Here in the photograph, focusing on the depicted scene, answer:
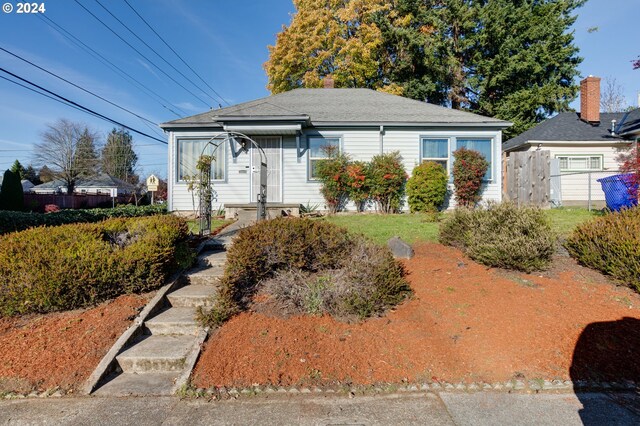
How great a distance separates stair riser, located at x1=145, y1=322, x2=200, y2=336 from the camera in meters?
3.90

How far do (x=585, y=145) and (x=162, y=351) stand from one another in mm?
19545

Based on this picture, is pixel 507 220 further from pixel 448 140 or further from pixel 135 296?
pixel 448 140

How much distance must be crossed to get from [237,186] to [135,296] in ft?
24.9

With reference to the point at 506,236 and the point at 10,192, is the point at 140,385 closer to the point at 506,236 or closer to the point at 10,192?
the point at 506,236

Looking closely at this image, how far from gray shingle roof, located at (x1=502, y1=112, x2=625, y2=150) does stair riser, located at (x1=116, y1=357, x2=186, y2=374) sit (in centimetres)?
1796

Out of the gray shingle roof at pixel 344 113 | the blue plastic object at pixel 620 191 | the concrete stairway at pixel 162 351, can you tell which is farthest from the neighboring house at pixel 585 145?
the concrete stairway at pixel 162 351

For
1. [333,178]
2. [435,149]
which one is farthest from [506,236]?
[435,149]

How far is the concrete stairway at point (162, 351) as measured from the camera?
315 centimetres

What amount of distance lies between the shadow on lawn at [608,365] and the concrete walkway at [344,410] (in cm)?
1

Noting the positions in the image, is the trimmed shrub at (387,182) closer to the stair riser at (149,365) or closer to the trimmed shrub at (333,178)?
the trimmed shrub at (333,178)

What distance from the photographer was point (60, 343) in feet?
11.6

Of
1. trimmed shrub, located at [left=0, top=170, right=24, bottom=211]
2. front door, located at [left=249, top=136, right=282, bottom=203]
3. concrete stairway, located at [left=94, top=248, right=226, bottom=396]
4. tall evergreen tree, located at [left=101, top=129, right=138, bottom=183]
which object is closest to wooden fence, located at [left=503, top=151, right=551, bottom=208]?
front door, located at [left=249, top=136, right=282, bottom=203]

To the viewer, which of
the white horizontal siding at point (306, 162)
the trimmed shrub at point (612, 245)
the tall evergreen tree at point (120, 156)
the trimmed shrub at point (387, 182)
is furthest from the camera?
the tall evergreen tree at point (120, 156)

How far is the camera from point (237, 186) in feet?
38.2
